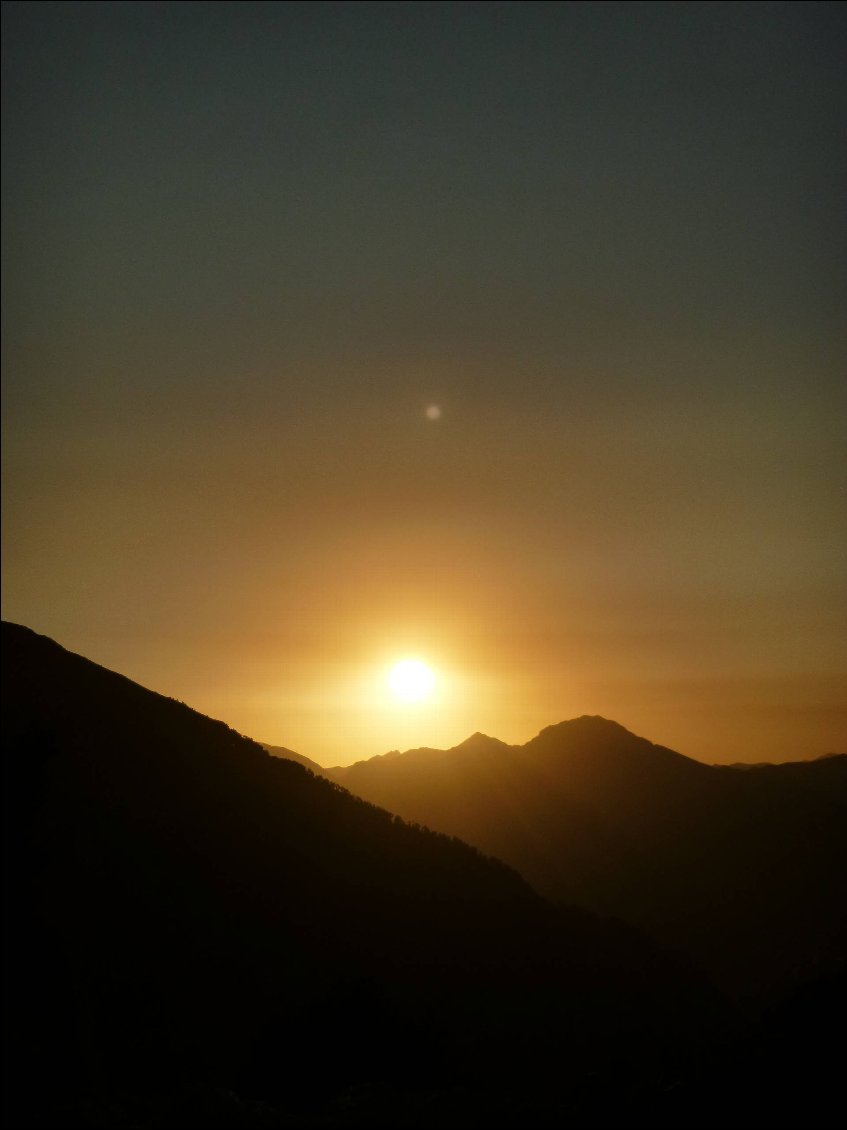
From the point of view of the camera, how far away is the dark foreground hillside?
25.5 m

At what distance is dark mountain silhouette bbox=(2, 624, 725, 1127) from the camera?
95.3 ft

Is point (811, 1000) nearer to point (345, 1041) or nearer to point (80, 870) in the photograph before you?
point (345, 1041)

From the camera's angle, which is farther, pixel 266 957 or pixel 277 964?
pixel 266 957

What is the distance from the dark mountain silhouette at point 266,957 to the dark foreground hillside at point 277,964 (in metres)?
0.21

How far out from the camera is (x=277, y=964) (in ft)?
231

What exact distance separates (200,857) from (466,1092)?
195 ft

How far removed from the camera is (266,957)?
70.5m

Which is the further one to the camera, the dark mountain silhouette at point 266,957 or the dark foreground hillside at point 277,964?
the dark mountain silhouette at point 266,957

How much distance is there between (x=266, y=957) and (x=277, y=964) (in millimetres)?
1044

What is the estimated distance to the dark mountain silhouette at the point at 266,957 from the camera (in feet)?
95.3

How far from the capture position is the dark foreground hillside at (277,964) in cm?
2547

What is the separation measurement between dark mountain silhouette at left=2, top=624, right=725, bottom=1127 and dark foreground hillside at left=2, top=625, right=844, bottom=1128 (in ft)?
0.69

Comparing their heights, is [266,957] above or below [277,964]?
above

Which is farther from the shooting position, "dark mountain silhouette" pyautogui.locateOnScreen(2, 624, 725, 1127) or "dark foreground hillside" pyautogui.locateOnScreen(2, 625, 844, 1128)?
"dark mountain silhouette" pyautogui.locateOnScreen(2, 624, 725, 1127)
